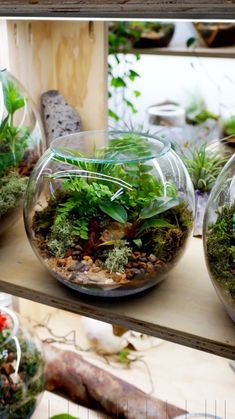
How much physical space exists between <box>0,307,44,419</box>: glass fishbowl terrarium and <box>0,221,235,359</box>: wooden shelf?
32 centimetres

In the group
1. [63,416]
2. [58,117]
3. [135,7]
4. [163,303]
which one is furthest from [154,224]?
[63,416]

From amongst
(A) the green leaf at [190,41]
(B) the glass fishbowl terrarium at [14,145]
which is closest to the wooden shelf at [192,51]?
(A) the green leaf at [190,41]

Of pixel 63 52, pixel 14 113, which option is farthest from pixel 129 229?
pixel 63 52

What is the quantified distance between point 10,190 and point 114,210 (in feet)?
0.87

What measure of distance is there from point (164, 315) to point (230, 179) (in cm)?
23

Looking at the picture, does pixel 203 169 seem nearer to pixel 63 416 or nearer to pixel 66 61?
pixel 66 61

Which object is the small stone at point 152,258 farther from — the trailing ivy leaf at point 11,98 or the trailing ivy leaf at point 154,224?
the trailing ivy leaf at point 11,98

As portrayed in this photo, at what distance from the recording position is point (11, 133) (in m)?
0.93

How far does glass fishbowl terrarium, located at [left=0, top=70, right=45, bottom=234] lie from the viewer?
92 centimetres

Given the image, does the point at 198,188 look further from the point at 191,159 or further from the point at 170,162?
the point at 170,162

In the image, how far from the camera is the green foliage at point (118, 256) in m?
0.73

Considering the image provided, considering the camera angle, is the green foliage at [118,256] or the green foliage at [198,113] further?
the green foliage at [198,113]

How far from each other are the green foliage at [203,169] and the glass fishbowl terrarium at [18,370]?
0.54 metres

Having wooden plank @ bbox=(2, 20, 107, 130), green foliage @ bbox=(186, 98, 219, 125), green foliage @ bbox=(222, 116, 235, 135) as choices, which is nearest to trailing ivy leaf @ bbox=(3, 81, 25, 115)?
wooden plank @ bbox=(2, 20, 107, 130)
